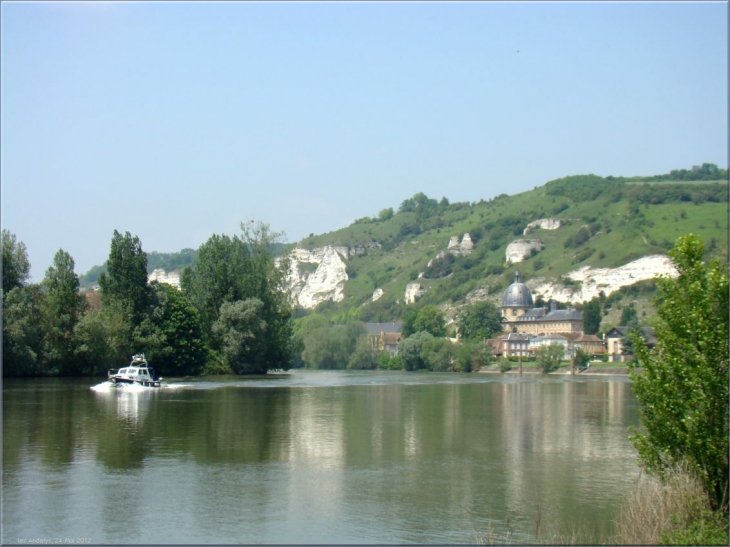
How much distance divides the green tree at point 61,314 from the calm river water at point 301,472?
2208cm

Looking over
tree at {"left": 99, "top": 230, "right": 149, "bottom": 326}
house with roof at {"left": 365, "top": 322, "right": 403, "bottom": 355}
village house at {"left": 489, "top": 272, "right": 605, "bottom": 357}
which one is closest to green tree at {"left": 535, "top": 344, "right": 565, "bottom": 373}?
village house at {"left": 489, "top": 272, "right": 605, "bottom": 357}

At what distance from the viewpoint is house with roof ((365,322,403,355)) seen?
465ft

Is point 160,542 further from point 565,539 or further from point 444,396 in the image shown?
point 444,396

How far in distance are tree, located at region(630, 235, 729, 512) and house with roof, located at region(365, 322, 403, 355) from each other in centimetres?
11829

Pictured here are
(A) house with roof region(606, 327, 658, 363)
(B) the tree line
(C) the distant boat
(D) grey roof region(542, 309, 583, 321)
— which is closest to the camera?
(C) the distant boat

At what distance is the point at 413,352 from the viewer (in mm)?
130000

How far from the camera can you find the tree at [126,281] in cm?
7506

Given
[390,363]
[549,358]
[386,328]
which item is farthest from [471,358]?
[386,328]

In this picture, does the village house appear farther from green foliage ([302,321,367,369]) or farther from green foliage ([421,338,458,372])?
green foliage ([302,321,367,369])

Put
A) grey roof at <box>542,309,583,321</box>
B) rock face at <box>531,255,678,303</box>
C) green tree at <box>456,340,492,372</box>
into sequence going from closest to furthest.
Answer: green tree at <box>456,340,492,372</box> < rock face at <box>531,255,678,303</box> < grey roof at <box>542,309,583,321</box>

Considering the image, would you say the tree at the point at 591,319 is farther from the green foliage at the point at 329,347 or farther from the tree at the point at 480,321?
the green foliage at the point at 329,347

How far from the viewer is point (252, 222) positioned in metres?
89.2

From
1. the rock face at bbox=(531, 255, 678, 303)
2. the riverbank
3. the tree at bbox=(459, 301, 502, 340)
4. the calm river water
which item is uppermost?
the rock face at bbox=(531, 255, 678, 303)

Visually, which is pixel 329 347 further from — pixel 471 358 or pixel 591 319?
pixel 591 319
